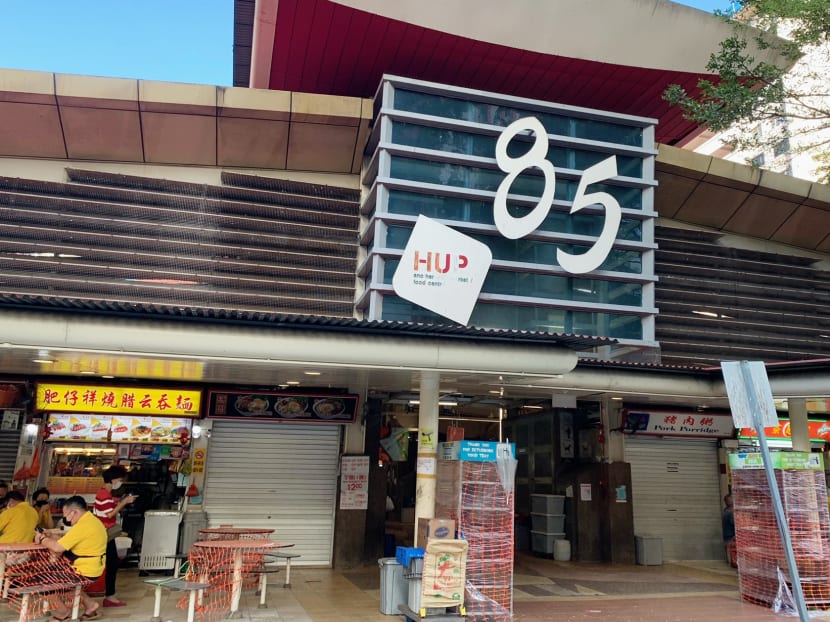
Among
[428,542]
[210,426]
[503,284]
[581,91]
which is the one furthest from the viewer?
[581,91]

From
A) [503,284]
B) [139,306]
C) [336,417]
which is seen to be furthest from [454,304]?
[139,306]

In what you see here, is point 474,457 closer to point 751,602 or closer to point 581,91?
point 751,602

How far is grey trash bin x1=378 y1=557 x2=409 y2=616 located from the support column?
0.67 meters

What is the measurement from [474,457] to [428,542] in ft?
4.06

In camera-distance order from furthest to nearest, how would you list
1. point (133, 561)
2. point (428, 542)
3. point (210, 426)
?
point (210, 426) < point (133, 561) < point (428, 542)

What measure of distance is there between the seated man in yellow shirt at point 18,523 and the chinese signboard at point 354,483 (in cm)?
530

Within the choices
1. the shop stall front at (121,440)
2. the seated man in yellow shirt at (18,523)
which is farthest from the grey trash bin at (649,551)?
the seated man in yellow shirt at (18,523)

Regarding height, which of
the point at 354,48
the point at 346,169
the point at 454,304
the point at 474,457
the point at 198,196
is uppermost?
the point at 354,48

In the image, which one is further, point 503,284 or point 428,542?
point 503,284

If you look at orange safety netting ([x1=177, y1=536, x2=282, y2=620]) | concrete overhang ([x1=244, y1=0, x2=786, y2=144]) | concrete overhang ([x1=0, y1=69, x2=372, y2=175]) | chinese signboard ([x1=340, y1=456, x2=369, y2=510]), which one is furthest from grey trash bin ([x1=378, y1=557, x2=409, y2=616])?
concrete overhang ([x1=244, y1=0, x2=786, y2=144])

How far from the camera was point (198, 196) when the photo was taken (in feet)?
43.0

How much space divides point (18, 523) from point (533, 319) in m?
9.65

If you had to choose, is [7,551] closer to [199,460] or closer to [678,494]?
[199,460]

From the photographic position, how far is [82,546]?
7.87 metres
